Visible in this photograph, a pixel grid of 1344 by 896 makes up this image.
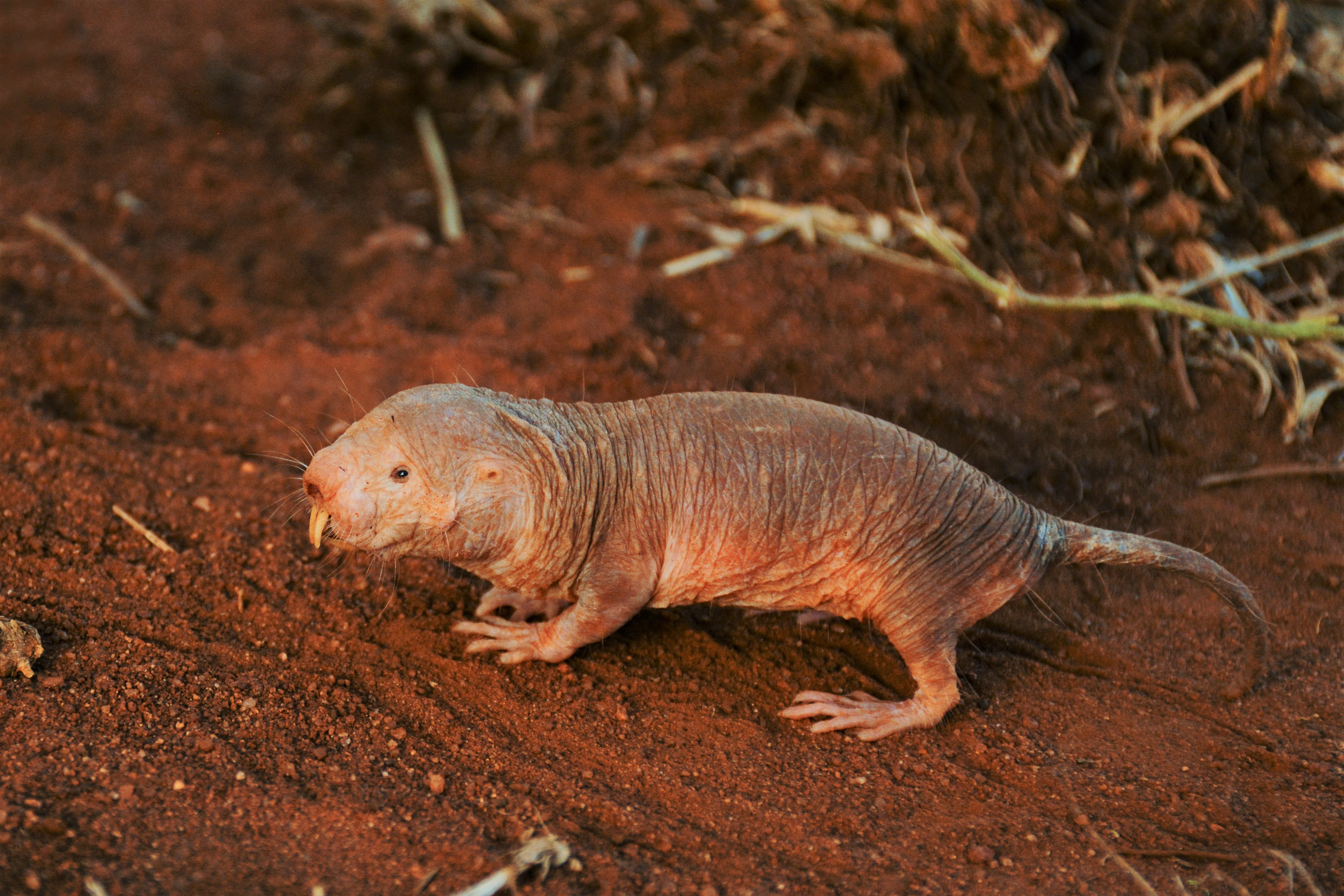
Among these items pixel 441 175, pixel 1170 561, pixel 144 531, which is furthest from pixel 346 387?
pixel 1170 561

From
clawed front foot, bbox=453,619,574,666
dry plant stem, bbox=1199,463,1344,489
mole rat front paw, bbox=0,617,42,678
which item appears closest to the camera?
mole rat front paw, bbox=0,617,42,678

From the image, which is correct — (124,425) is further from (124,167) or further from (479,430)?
(124,167)

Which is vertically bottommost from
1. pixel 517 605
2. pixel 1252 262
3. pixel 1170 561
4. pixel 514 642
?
pixel 517 605

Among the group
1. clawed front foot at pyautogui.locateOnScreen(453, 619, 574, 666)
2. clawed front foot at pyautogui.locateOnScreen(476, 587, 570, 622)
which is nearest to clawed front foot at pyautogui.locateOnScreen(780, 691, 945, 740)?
clawed front foot at pyautogui.locateOnScreen(453, 619, 574, 666)

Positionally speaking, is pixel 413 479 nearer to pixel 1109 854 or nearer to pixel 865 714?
pixel 865 714

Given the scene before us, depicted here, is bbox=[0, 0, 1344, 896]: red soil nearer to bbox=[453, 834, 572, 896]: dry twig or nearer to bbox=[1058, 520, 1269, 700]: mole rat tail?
bbox=[453, 834, 572, 896]: dry twig

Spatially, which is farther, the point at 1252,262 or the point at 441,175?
the point at 441,175

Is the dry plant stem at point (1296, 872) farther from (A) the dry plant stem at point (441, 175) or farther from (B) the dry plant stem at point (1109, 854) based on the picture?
(A) the dry plant stem at point (441, 175)

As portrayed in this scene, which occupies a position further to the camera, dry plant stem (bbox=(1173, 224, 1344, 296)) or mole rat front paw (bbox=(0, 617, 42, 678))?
dry plant stem (bbox=(1173, 224, 1344, 296))
